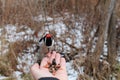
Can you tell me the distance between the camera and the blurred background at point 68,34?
3603mm

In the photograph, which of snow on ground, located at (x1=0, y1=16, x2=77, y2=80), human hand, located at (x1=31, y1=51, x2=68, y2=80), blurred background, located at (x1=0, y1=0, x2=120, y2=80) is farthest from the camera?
snow on ground, located at (x1=0, y1=16, x2=77, y2=80)

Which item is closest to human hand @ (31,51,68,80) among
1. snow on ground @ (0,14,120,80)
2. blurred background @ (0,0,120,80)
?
blurred background @ (0,0,120,80)

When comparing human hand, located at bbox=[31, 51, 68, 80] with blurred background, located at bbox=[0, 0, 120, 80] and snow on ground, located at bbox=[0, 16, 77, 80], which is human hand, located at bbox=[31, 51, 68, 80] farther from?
snow on ground, located at bbox=[0, 16, 77, 80]

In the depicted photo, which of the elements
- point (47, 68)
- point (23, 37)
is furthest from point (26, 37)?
point (47, 68)

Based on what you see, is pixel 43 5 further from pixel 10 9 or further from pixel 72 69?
pixel 72 69

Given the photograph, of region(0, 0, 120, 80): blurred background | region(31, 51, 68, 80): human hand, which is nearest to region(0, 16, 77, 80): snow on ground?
region(0, 0, 120, 80): blurred background

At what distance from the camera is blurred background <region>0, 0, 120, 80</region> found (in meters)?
3.60

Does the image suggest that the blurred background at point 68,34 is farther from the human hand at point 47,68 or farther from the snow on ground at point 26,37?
the human hand at point 47,68

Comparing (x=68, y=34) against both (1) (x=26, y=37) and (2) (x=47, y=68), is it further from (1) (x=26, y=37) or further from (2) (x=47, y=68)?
(2) (x=47, y=68)

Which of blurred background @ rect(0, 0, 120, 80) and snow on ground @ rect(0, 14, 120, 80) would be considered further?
snow on ground @ rect(0, 14, 120, 80)

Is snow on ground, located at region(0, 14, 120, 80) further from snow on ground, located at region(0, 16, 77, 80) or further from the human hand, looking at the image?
the human hand

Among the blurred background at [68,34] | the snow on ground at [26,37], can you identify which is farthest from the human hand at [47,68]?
the snow on ground at [26,37]

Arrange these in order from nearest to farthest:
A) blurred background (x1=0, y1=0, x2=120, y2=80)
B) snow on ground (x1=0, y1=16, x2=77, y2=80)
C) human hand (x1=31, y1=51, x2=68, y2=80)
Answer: human hand (x1=31, y1=51, x2=68, y2=80)
blurred background (x1=0, y1=0, x2=120, y2=80)
snow on ground (x1=0, y1=16, x2=77, y2=80)

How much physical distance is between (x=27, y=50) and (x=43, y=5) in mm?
1039
